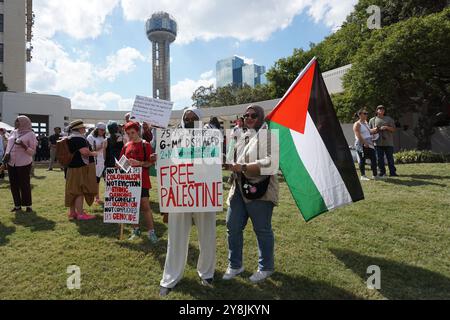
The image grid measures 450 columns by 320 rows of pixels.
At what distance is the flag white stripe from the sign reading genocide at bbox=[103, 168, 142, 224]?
2297mm

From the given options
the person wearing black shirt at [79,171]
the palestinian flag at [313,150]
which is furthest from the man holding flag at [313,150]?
the person wearing black shirt at [79,171]

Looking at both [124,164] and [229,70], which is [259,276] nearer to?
[124,164]

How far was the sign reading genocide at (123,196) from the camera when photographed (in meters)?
5.40

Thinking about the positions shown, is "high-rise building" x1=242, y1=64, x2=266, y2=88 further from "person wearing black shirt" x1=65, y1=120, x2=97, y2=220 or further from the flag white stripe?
the flag white stripe

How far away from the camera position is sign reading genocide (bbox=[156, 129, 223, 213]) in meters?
3.85

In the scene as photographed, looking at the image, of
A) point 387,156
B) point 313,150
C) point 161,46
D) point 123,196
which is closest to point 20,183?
point 123,196

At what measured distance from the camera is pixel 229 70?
12169 cm

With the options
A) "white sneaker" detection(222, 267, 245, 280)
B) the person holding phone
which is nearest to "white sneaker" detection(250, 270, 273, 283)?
"white sneaker" detection(222, 267, 245, 280)

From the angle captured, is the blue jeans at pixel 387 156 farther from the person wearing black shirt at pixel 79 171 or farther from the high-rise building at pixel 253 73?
the high-rise building at pixel 253 73

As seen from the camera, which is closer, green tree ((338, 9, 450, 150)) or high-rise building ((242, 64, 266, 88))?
green tree ((338, 9, 450, 150))

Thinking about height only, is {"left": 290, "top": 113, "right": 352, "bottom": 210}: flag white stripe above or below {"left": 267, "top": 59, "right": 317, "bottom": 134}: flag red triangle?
below

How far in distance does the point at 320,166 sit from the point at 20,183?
5845mm
